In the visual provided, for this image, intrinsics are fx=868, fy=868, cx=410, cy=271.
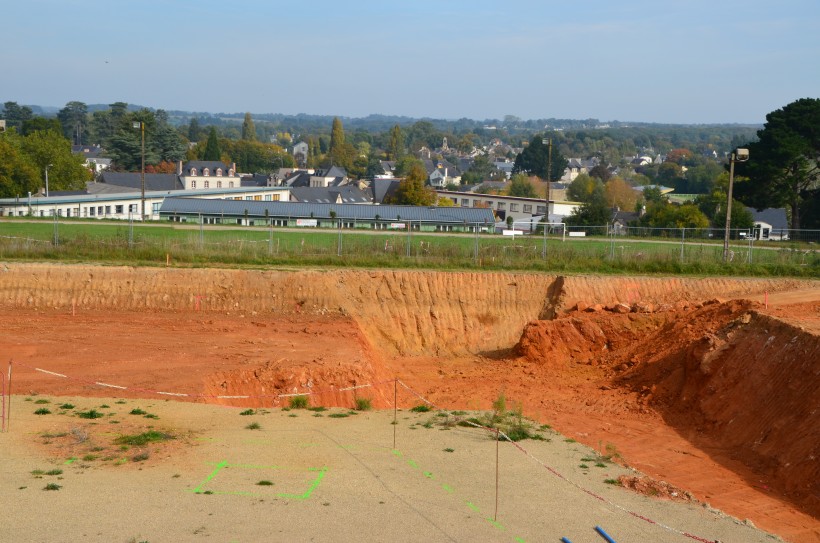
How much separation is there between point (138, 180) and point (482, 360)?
67.1 metres

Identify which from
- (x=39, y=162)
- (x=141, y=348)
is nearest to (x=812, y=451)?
(x=141, y=348)

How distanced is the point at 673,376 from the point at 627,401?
1.59m

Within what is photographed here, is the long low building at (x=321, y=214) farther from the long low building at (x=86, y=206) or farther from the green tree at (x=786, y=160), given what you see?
the green tree at (x=786, y=160)

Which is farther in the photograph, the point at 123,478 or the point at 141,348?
the point at 141,348

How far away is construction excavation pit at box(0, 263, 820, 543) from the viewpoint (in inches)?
688

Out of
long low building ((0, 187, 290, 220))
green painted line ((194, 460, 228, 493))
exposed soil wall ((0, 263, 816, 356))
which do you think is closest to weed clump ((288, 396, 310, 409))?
green painted line ((194, 460, 228, 493))

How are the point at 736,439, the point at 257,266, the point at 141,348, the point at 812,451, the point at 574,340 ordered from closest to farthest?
the point at 812,451, the point at 736,439, the point at 141,348, the point at 574,340, the point at 257,266

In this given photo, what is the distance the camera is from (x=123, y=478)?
49.1ft

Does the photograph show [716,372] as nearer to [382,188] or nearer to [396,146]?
[382,188]

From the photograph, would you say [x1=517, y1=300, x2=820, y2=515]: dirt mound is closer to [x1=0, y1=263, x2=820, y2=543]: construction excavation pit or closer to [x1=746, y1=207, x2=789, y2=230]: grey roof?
[x1=0, y1=263, x2=820, y2=543]: construction excavation pit

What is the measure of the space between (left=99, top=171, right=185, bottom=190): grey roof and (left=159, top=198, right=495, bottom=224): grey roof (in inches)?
890

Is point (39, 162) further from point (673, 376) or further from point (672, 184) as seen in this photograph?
point (672, 184)

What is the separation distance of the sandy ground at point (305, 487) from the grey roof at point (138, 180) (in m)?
71.2

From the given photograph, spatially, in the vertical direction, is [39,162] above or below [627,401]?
above
